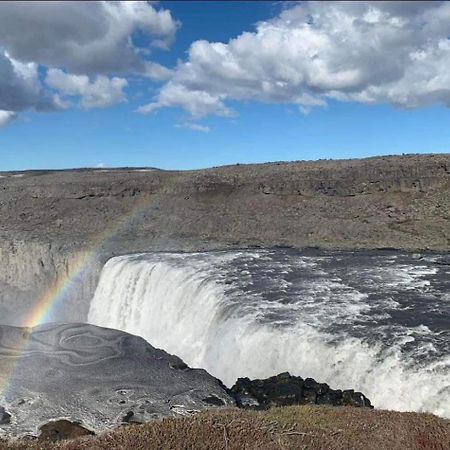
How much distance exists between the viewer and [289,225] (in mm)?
45156

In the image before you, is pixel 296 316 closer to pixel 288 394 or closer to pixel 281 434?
pixel 288 394

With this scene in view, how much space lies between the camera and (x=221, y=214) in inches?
1939

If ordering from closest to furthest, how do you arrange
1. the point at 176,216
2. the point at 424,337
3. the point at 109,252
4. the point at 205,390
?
the point at 424,337
the point at 205,390
the point at 109,252
the point at 176,216

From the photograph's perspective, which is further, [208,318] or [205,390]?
[208,318]

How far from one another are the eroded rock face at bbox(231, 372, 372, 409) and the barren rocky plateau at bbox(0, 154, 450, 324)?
2241cm

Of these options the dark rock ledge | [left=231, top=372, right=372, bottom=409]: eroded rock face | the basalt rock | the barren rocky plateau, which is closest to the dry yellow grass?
[left=231, top=372, right=372, bottom=409]: eroded rock face

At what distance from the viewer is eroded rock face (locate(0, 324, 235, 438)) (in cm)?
1655

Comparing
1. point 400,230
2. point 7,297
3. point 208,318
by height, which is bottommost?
point 7,297

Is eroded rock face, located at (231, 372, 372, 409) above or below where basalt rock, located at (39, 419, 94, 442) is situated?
above

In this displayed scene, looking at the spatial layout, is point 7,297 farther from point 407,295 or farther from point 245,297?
point 407,295

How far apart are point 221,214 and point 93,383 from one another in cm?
3088

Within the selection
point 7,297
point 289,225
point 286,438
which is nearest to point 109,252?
point 7,297

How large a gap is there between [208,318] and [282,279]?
18.5ft

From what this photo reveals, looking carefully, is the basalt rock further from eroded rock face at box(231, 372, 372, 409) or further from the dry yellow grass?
the dry yellow grass
